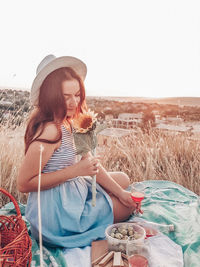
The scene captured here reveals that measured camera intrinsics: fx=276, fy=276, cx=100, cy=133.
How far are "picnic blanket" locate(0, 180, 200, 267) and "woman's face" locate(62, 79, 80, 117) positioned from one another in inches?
38.7

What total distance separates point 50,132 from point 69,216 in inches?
23.6

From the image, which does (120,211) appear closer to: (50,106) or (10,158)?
(50,106)

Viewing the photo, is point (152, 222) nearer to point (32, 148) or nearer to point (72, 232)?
point (72, 232)

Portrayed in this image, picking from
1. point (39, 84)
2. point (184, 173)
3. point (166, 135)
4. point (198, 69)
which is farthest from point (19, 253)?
point (198, 69)

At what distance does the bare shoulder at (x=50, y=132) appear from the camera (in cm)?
181

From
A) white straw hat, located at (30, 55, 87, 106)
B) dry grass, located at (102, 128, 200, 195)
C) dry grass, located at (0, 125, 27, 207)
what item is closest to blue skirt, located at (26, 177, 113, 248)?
white straw hat, located at (30, 55, 87, 106)

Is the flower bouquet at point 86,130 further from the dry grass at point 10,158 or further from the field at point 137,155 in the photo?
the dry grass at point 10,158

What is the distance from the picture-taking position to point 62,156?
195 centimetres

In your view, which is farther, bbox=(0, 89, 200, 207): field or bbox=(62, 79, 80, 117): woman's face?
bbox=(0, 89, 200, 207): field

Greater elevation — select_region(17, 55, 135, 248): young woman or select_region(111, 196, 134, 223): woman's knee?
select_region(17, 55, 135, 248): young woman

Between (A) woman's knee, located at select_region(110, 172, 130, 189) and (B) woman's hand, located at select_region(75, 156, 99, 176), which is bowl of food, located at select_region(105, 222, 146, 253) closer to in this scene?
(B) woman's hand, located at select_region(75, 156, 99, 176)

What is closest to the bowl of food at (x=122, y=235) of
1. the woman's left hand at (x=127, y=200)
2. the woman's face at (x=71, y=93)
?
the woman's left hand at (x=127, y=200)

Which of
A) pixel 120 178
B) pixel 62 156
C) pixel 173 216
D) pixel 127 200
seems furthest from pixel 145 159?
pixel 62 156

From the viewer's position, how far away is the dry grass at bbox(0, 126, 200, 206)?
3.04 meters
